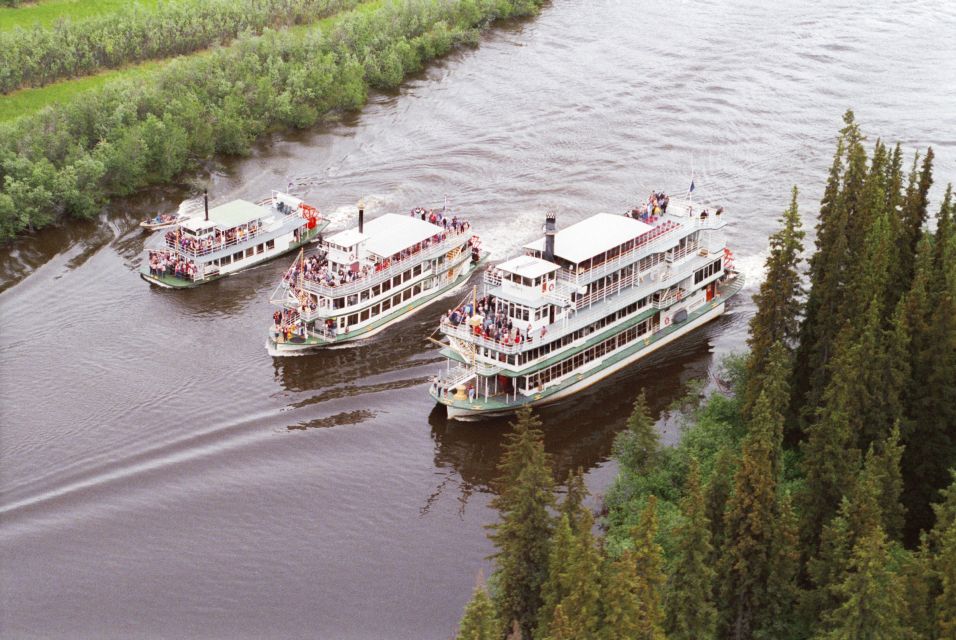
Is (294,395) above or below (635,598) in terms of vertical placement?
below

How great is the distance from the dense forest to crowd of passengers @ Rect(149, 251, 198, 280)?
3974 centimetres

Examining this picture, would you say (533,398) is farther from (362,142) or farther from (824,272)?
(362,142)

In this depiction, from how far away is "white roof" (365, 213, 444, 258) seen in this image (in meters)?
101

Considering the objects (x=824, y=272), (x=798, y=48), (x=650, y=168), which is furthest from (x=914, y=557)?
(x=798, y=48)

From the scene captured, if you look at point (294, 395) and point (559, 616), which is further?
point (294, 395)

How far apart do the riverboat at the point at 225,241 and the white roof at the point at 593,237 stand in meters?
27.3

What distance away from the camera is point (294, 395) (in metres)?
93.2

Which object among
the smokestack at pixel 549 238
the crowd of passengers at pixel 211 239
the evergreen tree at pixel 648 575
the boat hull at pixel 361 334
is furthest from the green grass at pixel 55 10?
the evergreen tree at pixel 648 575

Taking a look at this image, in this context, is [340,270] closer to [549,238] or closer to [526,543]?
[549,238]

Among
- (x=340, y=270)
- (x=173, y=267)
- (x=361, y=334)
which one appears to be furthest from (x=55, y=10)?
(x=361, y=334)

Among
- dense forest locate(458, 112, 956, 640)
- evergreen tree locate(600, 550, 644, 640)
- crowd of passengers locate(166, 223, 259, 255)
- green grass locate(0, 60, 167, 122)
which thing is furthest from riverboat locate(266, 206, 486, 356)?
evergreen tree locate(600, 550, 644, 640)

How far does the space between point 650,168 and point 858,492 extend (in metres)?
69.3

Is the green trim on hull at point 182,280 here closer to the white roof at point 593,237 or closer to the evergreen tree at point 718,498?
the white roof at point 593,237

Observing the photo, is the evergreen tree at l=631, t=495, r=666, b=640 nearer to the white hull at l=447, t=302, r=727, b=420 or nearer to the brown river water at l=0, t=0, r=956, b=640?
the brown river water at l=0, t=0, r=956, b=640
